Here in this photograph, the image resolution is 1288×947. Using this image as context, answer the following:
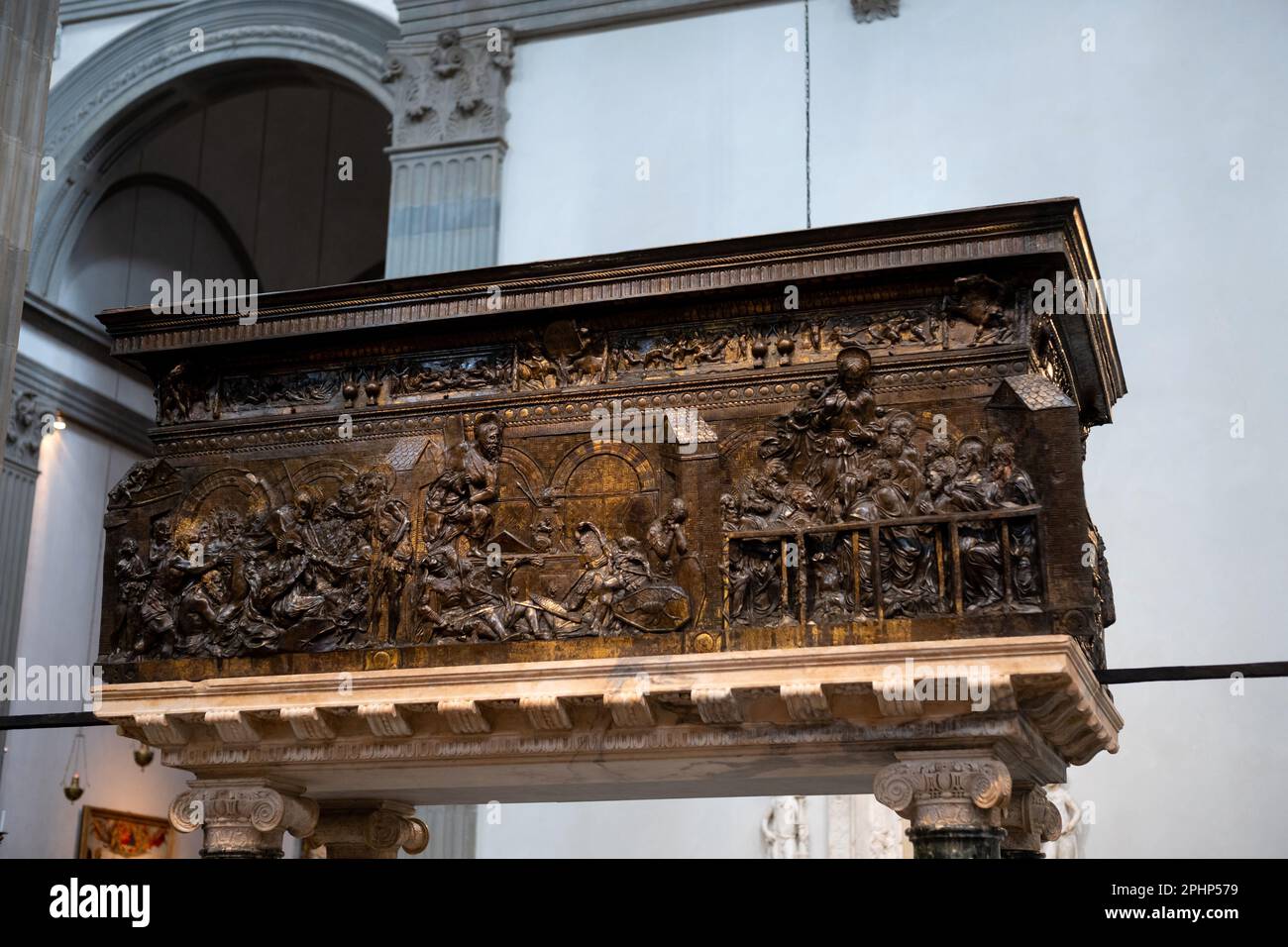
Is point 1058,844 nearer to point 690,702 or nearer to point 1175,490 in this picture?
point 1175,490

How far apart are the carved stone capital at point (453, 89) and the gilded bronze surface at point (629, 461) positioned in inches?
263

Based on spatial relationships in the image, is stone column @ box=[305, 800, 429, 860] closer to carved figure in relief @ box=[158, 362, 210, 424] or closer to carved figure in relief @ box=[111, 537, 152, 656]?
carved figure in relief @ box=[111, 537, 152, 656]

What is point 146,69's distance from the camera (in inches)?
751

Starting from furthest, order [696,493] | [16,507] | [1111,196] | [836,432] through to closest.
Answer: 1. [16,507]
2. [1111,196]
3. [696,493]
4. [836,432]

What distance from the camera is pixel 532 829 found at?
48.9 ft

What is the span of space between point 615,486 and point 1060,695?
2.92 metres

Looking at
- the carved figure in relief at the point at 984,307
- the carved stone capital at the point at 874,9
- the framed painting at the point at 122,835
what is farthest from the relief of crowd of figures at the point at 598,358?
the framed painting at the point at 122,835

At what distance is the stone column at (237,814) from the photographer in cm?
1017

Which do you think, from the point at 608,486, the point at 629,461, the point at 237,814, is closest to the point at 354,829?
the point at 237,814

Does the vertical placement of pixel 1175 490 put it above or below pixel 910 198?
below

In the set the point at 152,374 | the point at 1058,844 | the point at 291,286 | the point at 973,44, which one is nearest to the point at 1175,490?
the point at 1058,844

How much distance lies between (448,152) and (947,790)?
33.6 feet

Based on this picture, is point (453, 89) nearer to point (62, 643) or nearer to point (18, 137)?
point (18, 137)

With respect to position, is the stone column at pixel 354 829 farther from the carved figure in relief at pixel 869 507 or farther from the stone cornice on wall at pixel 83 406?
the stone cornice on wall at pixel 83 406
